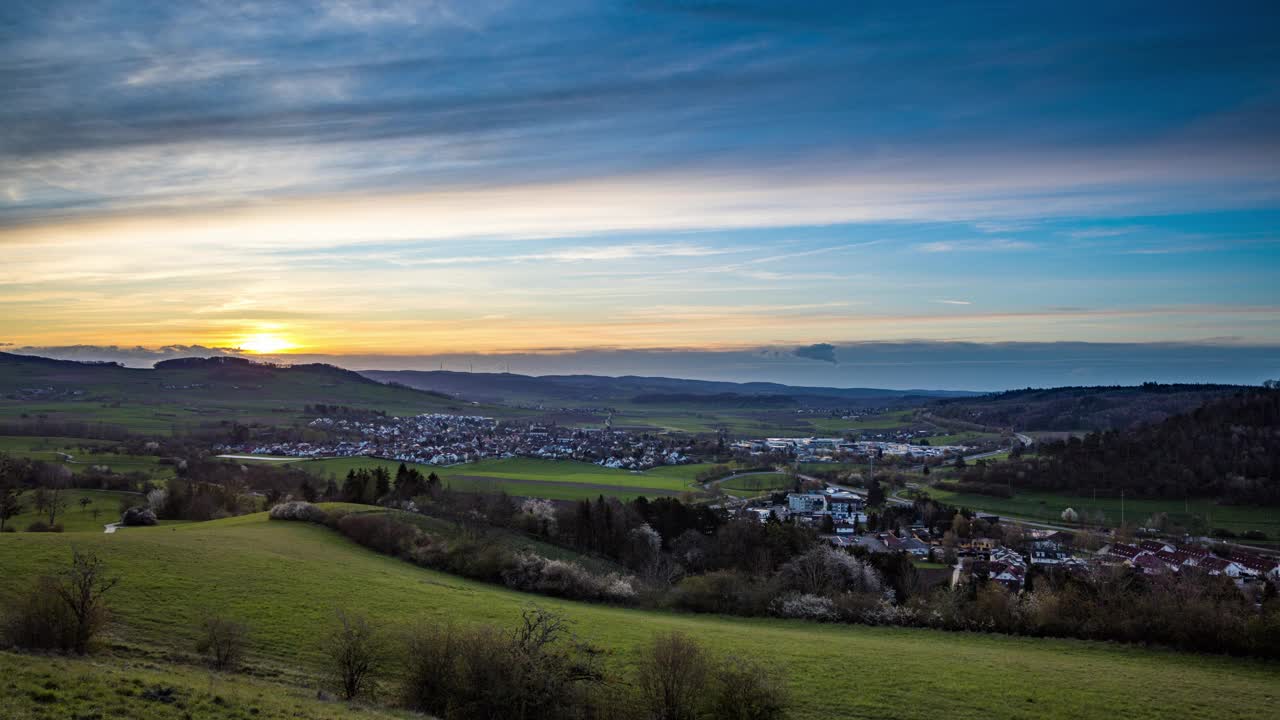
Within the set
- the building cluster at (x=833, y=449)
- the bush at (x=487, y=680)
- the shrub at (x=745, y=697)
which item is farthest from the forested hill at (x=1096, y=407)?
the bush at (x=487, y=680)

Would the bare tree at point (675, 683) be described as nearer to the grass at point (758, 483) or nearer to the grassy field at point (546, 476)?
the grassy field at point (546, 476)

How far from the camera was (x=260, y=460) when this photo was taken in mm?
111625

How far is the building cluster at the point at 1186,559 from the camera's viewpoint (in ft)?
170

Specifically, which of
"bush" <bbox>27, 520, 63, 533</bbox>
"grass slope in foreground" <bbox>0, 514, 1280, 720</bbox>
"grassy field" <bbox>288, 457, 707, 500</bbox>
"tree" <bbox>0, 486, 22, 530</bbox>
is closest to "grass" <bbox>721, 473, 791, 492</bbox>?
"grassy field" <bbox>288, 457, 707, 500</bbox>

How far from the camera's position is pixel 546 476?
10550cm

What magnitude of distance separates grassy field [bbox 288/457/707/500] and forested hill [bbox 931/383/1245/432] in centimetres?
8601

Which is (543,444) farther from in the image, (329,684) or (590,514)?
(329,684)

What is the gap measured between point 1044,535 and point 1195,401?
100 m

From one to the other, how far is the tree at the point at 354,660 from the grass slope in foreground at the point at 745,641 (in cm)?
116

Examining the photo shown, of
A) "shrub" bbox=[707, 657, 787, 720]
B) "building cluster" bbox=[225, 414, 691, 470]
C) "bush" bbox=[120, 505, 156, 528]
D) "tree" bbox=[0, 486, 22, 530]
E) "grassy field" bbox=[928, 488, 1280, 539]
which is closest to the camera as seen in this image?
"shrub" bbox=[707, 657, 787, 720]

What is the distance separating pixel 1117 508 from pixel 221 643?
95712mm

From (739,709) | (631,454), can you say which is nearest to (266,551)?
(739,709)

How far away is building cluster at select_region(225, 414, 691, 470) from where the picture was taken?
417ft

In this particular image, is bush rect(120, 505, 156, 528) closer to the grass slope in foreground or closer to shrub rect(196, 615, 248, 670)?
the grass slope in foreground
